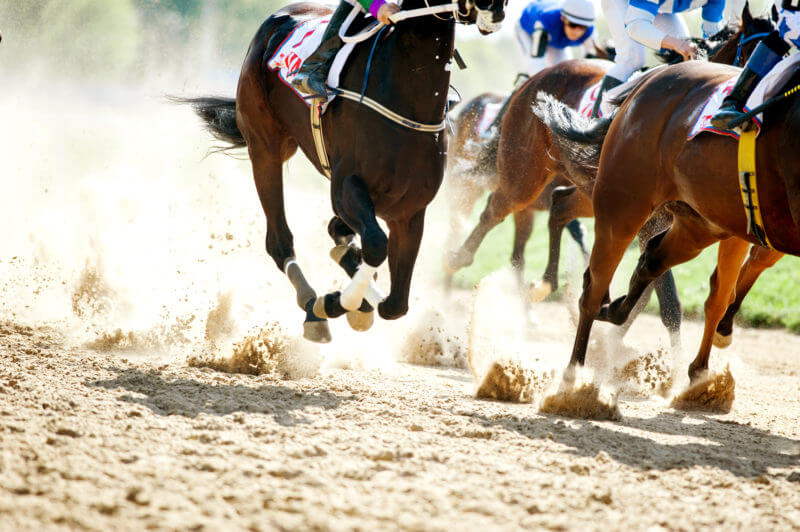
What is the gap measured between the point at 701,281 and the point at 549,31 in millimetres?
4495

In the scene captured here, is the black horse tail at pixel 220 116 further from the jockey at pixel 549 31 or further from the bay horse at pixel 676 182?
the jockey at pixel 549 31

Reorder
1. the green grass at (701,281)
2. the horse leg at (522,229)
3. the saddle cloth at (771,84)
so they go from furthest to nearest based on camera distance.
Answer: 1. the green grass at (701,281)
2. the horse leg at (522,229)
3. the saddle cloth at (771,84)

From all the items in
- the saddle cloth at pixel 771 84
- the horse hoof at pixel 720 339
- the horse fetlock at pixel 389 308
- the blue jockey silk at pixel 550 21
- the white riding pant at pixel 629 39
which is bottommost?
the horse fetlock at pixel 389 308

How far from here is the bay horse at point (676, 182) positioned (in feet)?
12.3

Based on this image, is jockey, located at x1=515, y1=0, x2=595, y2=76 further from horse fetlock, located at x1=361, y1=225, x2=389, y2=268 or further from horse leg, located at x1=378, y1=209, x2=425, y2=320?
horse fetlock, located at x1=361, y1=225, x2=389, y2=268

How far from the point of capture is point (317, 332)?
4.80m

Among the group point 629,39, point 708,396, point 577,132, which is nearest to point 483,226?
point 629,39

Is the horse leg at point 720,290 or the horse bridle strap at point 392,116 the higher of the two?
→ the horse bridle strap at point 392,116

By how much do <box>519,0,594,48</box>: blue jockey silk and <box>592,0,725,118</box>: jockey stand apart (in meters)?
2.44

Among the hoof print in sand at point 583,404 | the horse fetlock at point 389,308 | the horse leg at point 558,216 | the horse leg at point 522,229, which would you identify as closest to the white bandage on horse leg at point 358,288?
the horse fetlock at point 389,308

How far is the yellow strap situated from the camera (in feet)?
12.3

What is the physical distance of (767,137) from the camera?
372 cm

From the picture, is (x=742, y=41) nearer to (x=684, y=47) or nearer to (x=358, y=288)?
(x=684, y=47)

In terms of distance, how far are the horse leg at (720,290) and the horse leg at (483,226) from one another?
2.30 meters
